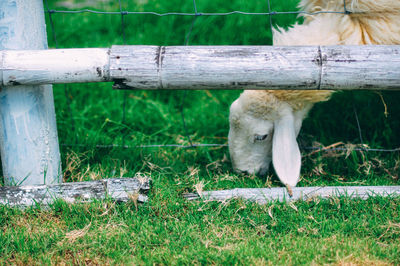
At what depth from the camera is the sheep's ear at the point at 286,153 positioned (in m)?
2.36

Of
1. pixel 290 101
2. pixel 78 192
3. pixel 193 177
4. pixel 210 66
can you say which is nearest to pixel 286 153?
pixel 290 101

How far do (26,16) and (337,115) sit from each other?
7.27 feet

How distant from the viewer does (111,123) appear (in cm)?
325

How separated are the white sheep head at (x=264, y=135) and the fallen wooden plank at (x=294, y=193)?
72mm

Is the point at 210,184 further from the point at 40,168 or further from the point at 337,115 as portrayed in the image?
the point at 337,115

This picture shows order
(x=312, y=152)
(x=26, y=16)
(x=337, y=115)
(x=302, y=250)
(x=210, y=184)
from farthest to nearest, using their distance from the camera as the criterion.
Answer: (x=337, y=115), (x=312, y=152), (x=210, y=184), (x=26, y=16), (x=302, y=250)

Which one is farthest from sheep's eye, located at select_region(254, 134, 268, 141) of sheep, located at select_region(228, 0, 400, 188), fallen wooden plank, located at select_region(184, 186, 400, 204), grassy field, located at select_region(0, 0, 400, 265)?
fallen wooden plank, located at select_region(184, 186, 400, 204)

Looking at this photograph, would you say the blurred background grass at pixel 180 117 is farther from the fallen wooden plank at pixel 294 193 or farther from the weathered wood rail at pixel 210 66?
the weathered wood rail at pixel 210 66

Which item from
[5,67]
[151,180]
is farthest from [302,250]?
[5,67]

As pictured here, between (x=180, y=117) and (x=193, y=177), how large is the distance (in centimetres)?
92

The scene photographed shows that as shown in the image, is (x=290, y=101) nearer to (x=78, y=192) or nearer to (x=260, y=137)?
(x=260, y=137)

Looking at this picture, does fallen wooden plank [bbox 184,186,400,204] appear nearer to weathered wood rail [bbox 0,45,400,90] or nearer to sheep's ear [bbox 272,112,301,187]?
sheep's ear [bbox 272,112,301,187]

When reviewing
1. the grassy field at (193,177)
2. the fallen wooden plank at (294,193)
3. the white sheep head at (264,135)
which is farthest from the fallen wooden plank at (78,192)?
the white sheep head at (264,135)

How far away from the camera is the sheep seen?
2.49m
